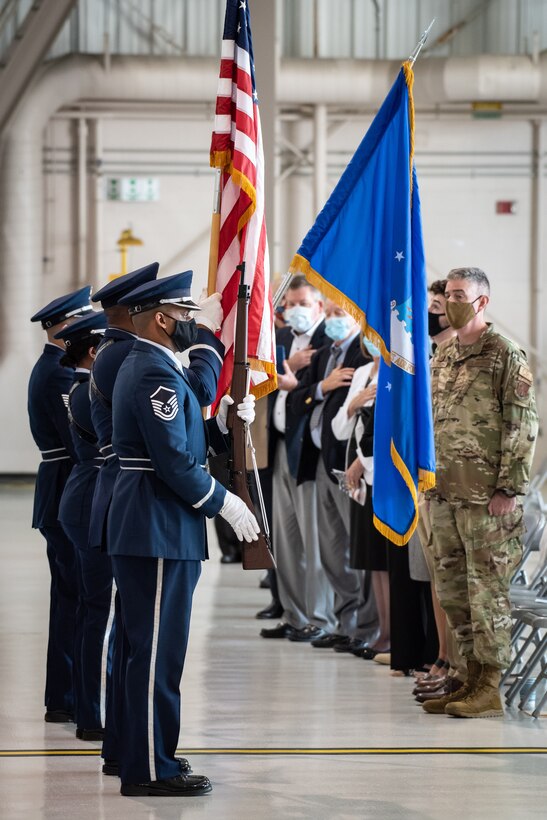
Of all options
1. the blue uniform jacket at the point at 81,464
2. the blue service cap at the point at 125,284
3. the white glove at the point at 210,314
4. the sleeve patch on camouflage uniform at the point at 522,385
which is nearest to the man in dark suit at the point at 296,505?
the sleeve patch on camouflage uniform at the point at 522,385

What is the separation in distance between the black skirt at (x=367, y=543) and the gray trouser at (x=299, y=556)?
74cm

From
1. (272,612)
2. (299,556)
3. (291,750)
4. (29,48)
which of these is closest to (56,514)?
(291,750)

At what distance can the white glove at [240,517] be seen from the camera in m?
4.04

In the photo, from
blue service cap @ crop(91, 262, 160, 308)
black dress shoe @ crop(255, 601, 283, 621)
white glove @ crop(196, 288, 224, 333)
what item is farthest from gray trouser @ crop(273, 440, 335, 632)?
blue service cap @ crop(91, 262, 160, 308)

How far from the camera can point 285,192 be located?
16.7 m

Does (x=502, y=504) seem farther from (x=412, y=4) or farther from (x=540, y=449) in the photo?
Result: (x=412, y=4)

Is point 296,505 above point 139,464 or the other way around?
the other way around

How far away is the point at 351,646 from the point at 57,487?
2100mm

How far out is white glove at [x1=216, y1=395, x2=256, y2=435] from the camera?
425 cm

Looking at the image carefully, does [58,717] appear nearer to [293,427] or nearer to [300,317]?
[293,427]

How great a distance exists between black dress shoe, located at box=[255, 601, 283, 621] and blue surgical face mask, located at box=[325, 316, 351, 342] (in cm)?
166

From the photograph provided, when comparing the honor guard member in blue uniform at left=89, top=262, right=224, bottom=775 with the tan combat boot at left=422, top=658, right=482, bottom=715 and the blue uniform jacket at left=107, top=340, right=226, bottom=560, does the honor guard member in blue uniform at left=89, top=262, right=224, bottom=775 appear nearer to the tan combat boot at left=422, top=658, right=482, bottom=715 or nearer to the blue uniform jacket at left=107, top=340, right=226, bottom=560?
the blue uniform jacket at left=107, top=340, right=226, bottom=560

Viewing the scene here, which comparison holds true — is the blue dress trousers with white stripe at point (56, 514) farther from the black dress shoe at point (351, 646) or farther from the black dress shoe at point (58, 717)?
the black dress shoe at point (351, 646)

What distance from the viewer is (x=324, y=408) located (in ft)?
22.4
